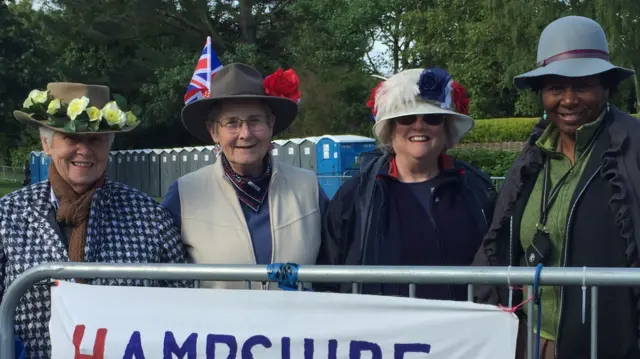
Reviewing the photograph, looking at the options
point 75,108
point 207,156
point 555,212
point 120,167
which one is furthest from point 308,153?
point 555,212

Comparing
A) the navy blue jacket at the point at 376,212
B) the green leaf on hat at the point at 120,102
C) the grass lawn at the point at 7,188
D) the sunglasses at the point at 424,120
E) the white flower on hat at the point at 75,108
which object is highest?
the green leaf on hat at the point at 120,102

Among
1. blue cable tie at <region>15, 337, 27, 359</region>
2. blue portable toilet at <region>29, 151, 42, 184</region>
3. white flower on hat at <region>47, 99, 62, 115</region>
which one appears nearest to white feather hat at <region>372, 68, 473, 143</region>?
white flower on hat at <region>47, 99, 62, 115</region>

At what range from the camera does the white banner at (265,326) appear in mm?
2426

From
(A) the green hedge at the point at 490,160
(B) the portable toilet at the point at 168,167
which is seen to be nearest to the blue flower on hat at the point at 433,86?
(A) the green hedge at the point at 490,160

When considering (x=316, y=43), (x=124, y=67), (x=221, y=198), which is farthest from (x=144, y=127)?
(x=221, y=198)

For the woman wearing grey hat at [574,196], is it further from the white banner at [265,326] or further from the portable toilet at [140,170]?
the portable toilet at [140,170]

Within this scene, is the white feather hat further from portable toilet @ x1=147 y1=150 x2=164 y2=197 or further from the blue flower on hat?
portable toilet @ x1=147 y1=150 x2=164 y2=197

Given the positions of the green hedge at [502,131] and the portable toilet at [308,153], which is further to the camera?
the green hedge at [502,131]

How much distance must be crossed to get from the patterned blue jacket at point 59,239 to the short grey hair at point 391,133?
1115 mm

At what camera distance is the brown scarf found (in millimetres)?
3178

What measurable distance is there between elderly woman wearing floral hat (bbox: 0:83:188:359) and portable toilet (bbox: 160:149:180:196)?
25.0 m

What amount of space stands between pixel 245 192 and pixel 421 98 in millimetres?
961

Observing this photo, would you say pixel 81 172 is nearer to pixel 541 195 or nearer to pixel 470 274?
pixel 470 274

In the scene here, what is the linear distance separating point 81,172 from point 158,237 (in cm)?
45
